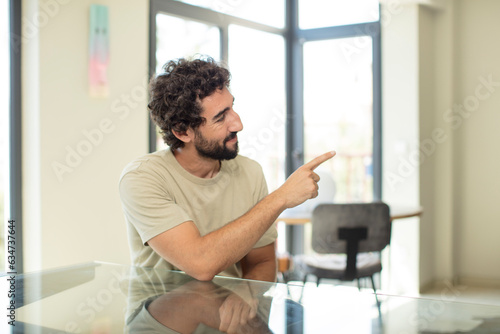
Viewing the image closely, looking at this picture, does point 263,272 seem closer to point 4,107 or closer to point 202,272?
point 202,272

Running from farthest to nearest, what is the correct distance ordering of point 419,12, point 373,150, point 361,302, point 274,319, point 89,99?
point 373,150 → point 419,12 → point 89,99 → point 361,302 → point 274,319

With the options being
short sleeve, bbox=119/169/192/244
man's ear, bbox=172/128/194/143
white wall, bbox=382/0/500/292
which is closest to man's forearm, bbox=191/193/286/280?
short sleeve, bbox=119/169/192/244

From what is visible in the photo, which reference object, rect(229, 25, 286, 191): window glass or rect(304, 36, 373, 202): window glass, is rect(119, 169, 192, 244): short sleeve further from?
rect(304, 36, 373, 202): window glass

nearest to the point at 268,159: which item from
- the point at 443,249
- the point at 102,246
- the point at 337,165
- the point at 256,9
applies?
the point at 337,165

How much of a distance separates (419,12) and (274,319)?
13.1 ft

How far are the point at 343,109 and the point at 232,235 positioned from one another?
3.60 meters

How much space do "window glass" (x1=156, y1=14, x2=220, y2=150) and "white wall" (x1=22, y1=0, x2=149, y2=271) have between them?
38 centimetres

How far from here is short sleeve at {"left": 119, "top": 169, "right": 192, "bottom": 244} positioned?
149 cm

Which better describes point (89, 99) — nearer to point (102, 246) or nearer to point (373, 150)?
point (102, 246)

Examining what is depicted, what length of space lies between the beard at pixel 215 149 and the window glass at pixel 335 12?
3.40 m

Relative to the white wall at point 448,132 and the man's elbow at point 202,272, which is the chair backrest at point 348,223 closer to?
the white wall at point 448,132

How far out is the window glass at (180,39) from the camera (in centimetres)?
373

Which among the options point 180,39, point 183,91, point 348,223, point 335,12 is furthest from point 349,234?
point 335,12

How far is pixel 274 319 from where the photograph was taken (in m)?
0.94
